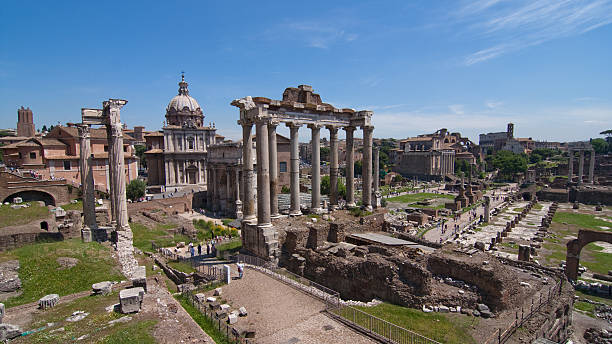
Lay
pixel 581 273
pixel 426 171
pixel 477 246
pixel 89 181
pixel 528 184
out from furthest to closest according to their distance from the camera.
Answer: pixel 426 171 → pixel 528 184 → pixel 477 246 → pixel 581 273 → pixel 89 181

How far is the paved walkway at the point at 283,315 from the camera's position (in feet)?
32.7

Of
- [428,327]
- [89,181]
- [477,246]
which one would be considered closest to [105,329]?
[428,327]

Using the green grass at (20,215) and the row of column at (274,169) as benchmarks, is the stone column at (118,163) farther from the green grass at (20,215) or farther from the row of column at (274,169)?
the green grass at (20,215)

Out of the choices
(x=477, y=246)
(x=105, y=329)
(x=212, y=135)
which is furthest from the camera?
(x=212, y=135)

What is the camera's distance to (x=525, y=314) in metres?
12.5

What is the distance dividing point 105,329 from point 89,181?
45.6 feet

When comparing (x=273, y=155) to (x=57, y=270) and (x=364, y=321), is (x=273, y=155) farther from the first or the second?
(x=57, y=270)

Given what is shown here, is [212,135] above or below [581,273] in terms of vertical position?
above

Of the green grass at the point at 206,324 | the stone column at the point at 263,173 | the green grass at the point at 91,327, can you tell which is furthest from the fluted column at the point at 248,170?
the green grass at the point at 91,327

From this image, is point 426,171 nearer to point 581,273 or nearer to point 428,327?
point 581,273

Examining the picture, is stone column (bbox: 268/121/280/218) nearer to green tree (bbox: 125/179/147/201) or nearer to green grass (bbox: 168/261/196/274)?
green grass (bbox: 168/261/196/274)

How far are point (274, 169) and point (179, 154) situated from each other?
123 feet

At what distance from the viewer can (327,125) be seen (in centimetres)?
2306

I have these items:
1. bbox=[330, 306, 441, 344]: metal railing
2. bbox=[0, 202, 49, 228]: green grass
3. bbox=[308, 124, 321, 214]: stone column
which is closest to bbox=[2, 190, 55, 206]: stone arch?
bbox=[0, 202, 49, 228]: green grass
